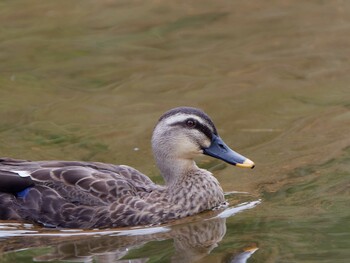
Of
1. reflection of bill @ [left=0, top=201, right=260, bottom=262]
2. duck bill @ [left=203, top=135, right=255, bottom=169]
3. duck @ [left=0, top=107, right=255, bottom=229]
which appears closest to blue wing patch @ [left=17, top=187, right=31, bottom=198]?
duck @ [left=0, top=107, right=255, bottom=229]

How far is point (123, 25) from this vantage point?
59.9ft

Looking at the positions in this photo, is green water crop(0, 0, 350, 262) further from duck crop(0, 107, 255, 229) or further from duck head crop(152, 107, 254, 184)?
duck head crop(152, 107, 254, 184)

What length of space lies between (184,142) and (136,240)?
1399mm

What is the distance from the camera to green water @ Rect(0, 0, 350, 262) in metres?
10.4

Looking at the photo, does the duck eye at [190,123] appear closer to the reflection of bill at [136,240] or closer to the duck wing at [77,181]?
the duck wing at [77,181]

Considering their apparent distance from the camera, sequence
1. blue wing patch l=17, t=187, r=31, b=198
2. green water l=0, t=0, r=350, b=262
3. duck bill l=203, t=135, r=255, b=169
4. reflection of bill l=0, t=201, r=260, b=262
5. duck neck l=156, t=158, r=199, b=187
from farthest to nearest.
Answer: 1. duck neck l=156, t=158, r=199, b=187
2. duck bill l=203, t=135, r=255, b=169
3. blue wing patch l=17, t=187, r=31, b=198
4. green water l=0, t=0, r=350, b=262
5. reflection of bill l=0, t=201, r=260, b=262

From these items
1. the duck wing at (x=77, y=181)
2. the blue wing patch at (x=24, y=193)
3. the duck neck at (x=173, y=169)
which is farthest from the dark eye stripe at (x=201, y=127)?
the blue wing patch at (x=24, y=193)

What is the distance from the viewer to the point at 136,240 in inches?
418

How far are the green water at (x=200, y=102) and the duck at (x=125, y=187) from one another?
8.7 inches

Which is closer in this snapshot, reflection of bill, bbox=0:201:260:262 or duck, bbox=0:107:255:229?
reflection of bill, bbox=0:201:260:262

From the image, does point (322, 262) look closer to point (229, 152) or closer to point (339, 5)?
point (229, 152)

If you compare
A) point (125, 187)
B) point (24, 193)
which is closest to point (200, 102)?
point (125, 187)

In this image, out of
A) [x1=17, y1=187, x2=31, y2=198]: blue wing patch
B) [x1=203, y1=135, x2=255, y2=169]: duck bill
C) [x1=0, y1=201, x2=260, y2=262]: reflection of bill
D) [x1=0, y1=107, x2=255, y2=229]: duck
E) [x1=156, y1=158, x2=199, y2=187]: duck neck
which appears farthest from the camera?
[x1=156, y1=158, x2=199, y2=187]: duck neck

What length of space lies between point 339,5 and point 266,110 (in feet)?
16.0
